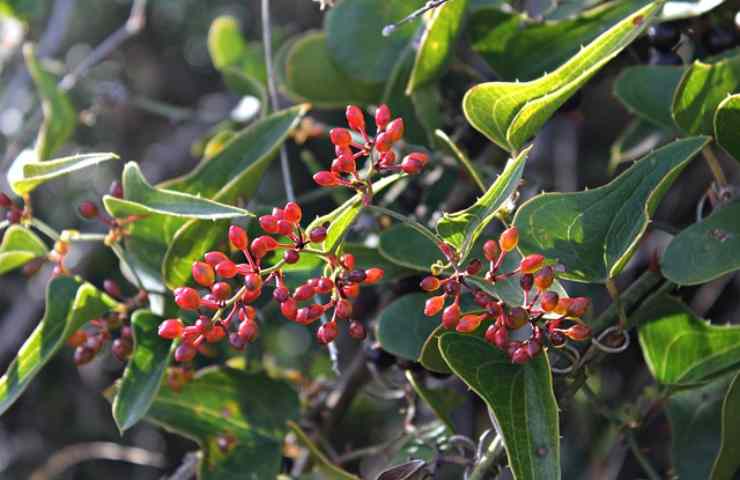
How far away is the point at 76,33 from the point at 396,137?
7.50 ft

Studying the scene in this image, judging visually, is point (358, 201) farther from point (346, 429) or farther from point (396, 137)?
point (346, 429)

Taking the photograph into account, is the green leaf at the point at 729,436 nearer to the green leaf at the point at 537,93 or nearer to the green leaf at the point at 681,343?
the green leaf at the point at 681,343

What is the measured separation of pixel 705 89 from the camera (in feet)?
3.83

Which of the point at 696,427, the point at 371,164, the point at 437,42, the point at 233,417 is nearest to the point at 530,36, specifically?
the point at 437,42

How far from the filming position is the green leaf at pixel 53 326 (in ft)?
3.90

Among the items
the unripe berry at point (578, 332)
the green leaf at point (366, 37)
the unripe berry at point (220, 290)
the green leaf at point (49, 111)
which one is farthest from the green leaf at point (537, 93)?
the green leaf at point (49, 111)

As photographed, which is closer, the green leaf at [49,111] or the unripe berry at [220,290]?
the unripe berry at [220,290]

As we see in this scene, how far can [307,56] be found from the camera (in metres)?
1.64

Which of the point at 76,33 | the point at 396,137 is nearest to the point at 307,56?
A: the point at 396,137

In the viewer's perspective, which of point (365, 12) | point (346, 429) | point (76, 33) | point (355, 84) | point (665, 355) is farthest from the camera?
point (76, 33)

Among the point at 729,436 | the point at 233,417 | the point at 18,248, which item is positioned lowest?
the point at 233,417

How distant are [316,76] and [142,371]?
0.63 meters

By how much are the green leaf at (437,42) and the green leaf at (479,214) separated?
0.39 metres

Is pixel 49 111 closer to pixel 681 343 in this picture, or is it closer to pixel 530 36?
pixel 530 36
